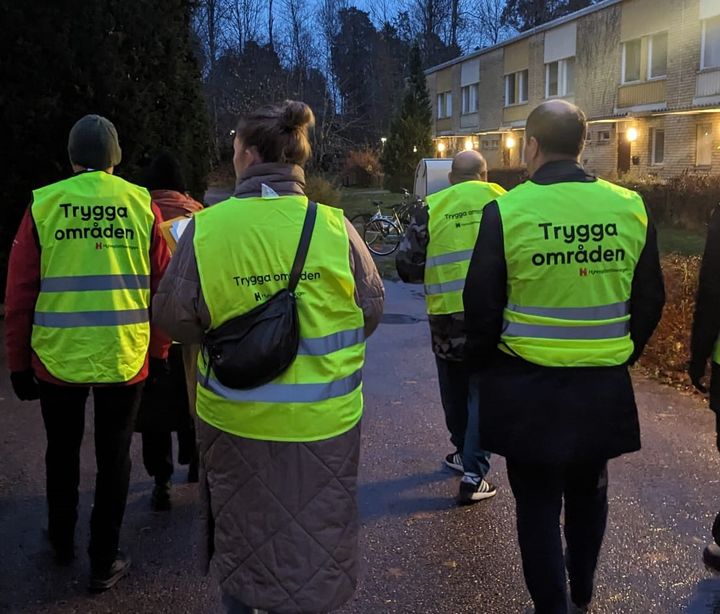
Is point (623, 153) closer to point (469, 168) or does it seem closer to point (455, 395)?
point (469, 168)

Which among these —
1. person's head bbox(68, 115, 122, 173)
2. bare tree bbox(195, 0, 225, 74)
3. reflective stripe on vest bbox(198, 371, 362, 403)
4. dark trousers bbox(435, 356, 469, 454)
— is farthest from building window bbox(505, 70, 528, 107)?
reflective stripe on vest bbox(198, 371, 362, 403)

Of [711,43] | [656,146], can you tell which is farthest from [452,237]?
[656,146]

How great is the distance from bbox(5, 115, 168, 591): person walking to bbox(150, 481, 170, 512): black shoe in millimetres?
788

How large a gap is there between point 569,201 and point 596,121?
30.8 metres

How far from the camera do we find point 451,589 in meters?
3.60

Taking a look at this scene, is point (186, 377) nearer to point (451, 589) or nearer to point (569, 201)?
point (451, 589)

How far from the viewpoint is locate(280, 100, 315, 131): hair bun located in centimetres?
259

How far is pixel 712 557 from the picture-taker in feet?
12.3

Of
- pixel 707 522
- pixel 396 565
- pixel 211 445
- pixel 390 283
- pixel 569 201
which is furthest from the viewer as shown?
pixel 390 283

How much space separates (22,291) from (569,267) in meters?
2.22

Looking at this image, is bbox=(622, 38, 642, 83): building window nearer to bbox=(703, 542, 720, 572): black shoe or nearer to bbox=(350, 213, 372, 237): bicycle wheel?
bbox=(350, 213, 372, 237): bicycle wheel

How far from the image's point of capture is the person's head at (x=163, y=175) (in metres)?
4.46

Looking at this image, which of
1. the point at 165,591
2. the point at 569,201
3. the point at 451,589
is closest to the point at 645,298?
the point at 569,201

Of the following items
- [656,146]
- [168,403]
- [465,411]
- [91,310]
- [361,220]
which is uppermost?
[656,146]
